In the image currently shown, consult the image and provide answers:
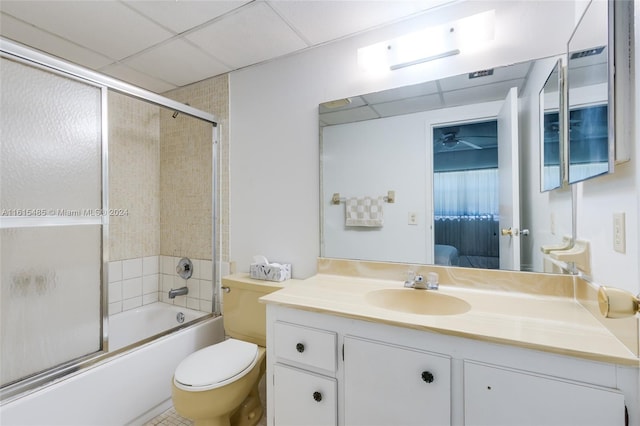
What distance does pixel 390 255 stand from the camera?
1574 mm

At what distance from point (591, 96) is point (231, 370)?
70.9 inches

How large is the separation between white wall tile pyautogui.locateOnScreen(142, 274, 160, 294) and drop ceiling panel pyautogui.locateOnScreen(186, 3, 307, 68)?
1.86 meters

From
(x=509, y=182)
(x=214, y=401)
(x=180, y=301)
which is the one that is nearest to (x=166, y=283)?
(x=180, y=301)

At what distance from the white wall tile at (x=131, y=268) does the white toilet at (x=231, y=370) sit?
1.00 metres

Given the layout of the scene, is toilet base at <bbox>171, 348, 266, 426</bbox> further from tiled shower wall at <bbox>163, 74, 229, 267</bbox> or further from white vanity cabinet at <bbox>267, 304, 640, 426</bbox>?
tiled shower wall at <bbox>163, 74, 229, 267</bbox>

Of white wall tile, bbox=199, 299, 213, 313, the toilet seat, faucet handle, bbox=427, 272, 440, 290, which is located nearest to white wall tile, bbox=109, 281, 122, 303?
white wall tile, bbox=199, 299, 213, 313

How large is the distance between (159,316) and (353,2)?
103 inches

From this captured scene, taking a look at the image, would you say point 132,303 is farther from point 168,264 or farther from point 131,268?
point 168,264

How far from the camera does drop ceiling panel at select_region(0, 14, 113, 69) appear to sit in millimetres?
1567

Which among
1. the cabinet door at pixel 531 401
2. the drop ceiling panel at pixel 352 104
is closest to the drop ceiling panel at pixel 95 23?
the drop ceiling panel at pixel 352 104

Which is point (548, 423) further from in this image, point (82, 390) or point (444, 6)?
point (82, 390)

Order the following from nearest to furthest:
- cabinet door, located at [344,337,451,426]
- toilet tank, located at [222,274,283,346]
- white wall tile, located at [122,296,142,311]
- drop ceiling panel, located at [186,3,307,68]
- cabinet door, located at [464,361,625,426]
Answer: cabinet door, located at [464,361,625,426]
cabinet door, located at [344,337,451,426]
drop ceiling panel, located at [186,3,307,68]
toilet tank, located at [222,274,283,346]
white wall tile, located at [122,296,142,311]

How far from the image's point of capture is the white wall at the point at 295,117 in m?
1.38

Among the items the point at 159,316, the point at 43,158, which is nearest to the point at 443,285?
the point at 43,158
